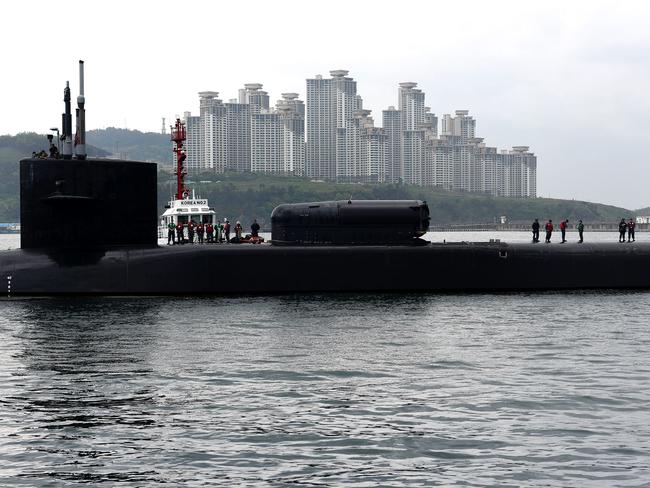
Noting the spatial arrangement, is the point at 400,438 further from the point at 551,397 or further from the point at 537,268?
the point at 537,268

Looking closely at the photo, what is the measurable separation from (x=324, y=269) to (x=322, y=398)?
17.7 m

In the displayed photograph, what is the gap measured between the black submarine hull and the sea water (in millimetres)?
1932

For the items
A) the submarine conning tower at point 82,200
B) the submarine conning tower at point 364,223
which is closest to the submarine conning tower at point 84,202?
the submarine conning tower at point 82,200

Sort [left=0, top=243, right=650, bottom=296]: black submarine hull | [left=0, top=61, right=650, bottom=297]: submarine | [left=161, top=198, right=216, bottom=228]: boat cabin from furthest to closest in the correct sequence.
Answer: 1. [left=161, top=198, right=216, bottom=228]: boat cabin
2. [left=0, top=243, right=650, bottom=296]: black submarine hull
3. [left=0, top=61, right=650, bottom=297]: submarine

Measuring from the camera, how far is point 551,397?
64.8ft

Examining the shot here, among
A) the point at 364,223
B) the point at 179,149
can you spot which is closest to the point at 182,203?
the point at 179,149

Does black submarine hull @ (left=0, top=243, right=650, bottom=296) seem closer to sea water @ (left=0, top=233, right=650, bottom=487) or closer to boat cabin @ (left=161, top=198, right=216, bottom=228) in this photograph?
sea water @ (left=0, top=233, right=650, bottom=487)

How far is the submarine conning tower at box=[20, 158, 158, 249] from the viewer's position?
34688 millimetres

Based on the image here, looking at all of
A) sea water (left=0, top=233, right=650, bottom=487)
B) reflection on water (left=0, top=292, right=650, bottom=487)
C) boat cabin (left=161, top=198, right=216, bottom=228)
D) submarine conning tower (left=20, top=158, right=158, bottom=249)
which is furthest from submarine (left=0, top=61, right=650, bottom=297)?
boat cabin (left=161, top=198, right=216, bottom=228)

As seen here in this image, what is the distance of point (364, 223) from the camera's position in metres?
38.3

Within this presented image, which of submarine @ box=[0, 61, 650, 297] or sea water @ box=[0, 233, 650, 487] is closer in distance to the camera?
sea water @ box=[0, 233, 650, 487]

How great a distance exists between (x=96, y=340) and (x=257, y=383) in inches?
318

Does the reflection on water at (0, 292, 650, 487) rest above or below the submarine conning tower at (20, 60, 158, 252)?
below

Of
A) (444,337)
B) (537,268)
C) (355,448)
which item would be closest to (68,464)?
(355,448)
